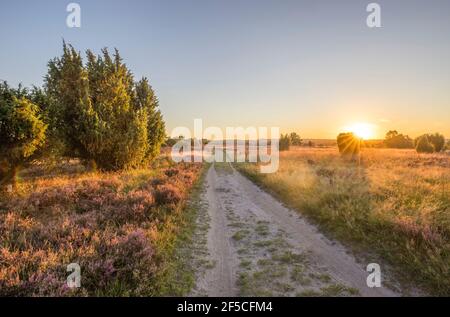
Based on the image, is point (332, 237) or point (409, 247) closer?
point (409, 247)

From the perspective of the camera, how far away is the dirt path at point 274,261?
5.34 metres

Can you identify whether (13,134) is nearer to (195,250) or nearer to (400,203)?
(195,250)

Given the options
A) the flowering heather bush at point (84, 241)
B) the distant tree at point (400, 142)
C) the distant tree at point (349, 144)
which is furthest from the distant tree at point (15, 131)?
the distant tree at point (400, 142)

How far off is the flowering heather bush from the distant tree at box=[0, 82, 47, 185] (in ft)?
6.70


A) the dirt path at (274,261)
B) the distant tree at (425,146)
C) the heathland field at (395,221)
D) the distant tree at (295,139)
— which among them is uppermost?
the distant tree at (295,139)

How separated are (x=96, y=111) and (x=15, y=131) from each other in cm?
756

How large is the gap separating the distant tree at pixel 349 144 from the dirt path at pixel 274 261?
111ft

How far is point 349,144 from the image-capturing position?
136ft

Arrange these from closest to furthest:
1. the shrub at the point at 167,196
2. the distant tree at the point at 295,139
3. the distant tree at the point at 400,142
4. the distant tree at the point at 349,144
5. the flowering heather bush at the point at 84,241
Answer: the flowering heather bush at the point at 84,241 → the shrub at the point at 167,196 → the distant tree at the point at 349,144 → the distant tree at the point at 400,142 → the distant tree at the point at 295,139

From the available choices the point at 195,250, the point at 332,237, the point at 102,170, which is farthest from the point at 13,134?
the point at 332,237

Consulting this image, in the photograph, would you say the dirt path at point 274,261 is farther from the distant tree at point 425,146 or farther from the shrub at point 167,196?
the distant tree at point 425,146

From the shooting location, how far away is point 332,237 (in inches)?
327

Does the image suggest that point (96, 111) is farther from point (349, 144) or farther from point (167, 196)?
point (349, 144)
